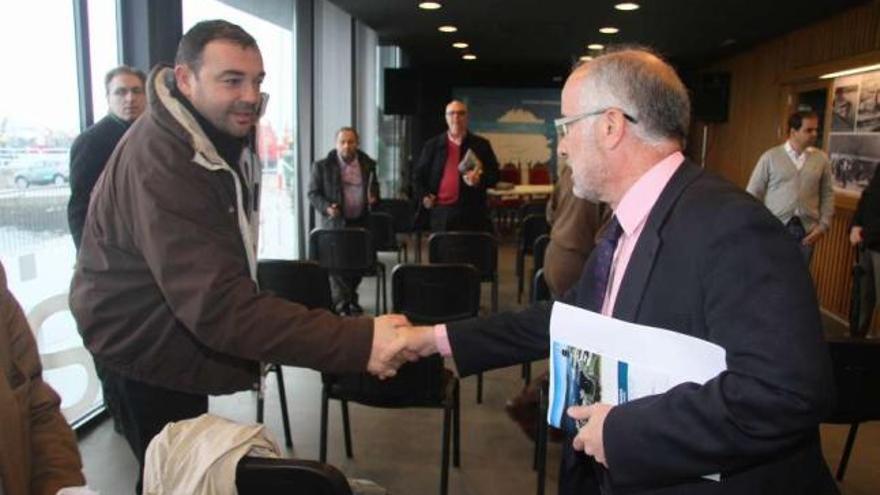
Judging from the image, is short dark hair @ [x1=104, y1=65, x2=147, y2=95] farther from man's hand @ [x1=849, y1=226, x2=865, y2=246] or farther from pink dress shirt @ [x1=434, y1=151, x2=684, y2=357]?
man's hand @ [x1=849, y1=226, x2=865, y2=246]

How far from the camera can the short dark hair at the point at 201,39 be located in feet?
5.60

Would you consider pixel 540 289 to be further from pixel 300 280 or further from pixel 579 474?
pixel 579 474

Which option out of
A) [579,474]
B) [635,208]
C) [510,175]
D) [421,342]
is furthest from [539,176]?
[635,208]

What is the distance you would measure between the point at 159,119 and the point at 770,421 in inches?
56.9

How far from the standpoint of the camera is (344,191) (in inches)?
217

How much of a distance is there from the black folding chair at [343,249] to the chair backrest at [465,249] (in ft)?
1.87

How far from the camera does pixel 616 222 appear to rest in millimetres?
1341

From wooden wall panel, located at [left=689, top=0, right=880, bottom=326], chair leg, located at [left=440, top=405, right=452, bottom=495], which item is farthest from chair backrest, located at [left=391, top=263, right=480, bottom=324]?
wooden wall panel, located at [left=689, top=0, right=880, bottom=326]

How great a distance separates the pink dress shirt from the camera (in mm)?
1203

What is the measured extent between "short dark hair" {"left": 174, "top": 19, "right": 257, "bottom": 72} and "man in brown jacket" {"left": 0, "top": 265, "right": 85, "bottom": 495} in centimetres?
74

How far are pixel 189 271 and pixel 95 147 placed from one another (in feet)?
5.77

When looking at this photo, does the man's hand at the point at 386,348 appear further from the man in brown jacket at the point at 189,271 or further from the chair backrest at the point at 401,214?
the chair backrest at the point at 401,214

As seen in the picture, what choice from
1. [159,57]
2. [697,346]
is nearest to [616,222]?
[697,346]

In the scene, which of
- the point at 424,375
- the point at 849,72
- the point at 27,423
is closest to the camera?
the point at 27,423
